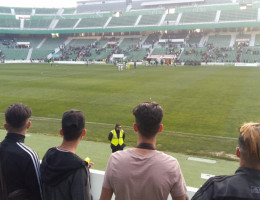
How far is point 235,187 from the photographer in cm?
201

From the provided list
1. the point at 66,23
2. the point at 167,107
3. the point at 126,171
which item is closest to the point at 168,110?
the point at 167,107

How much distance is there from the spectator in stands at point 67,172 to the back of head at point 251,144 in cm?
147

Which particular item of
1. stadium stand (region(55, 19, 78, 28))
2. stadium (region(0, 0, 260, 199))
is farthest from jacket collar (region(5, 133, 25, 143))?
stadium stand (region(55, 19, 78, 28))

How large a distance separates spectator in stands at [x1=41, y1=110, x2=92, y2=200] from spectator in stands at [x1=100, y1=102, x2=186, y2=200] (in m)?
0.24

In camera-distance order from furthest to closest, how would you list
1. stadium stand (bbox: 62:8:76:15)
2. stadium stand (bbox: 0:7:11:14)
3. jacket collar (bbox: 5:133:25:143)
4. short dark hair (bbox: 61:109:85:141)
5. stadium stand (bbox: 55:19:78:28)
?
stadium stand (bbox: 62:8:76:15) < stadium stand (bbox: 0:7:11:14) < stadium stand (bbox: 55:19:78:28) < jacket collar (bbox: 5:133:25:143) < short dark hair (bbox: 61:109:85:141)

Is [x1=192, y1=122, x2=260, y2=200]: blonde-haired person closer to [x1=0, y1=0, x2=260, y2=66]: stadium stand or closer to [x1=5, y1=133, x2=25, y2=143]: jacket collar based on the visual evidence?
[x1=5, y1=133, x2=25, y2=143]: jacket collar

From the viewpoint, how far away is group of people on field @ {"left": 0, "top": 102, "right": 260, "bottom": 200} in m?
2.06

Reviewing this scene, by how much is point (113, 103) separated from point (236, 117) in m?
6.70

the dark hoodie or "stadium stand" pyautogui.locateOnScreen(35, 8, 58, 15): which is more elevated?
"stadium stand" pyautogui.locateOnScreen(35, 8, 58, 15)

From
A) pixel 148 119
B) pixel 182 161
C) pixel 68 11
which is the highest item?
pixel 68 11

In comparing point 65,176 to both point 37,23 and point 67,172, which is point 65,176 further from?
point 37,23

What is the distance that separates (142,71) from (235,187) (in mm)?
31915

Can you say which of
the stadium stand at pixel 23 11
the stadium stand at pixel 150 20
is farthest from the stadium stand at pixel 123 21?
the stadium stand at pixel 23 11

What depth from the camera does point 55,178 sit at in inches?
103
